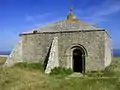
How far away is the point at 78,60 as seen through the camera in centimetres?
2828

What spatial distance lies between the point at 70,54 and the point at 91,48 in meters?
2.22

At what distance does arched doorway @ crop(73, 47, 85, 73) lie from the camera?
2606 cm

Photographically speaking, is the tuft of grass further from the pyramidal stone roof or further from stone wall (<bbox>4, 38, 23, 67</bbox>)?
the pyramidal stone roof

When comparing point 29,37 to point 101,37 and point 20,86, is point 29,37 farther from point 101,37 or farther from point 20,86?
point 20,86

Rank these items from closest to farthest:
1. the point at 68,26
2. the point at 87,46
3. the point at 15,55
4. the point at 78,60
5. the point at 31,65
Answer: the point at 31,65, the point at 87,46, the point at 15,55, the point at 68,26, the point at 78,60

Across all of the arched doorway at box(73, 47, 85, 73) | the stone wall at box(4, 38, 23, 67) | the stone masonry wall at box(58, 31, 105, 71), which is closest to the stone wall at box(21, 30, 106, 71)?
the stone masonry wall at box(58, 31, 105, 71)

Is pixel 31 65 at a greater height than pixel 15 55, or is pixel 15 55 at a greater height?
pixel 15 55

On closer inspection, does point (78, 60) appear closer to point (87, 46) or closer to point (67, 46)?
point (67, 46)

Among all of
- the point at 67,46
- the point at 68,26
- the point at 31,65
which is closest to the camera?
the point at 31,65

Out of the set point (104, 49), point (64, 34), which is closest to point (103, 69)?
point (104, 49)

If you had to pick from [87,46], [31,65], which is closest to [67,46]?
[87,46]

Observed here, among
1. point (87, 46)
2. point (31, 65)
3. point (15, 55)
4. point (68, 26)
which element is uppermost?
point (68, 26)

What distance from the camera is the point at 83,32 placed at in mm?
25812

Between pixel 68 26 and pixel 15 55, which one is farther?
pixel 68 26
